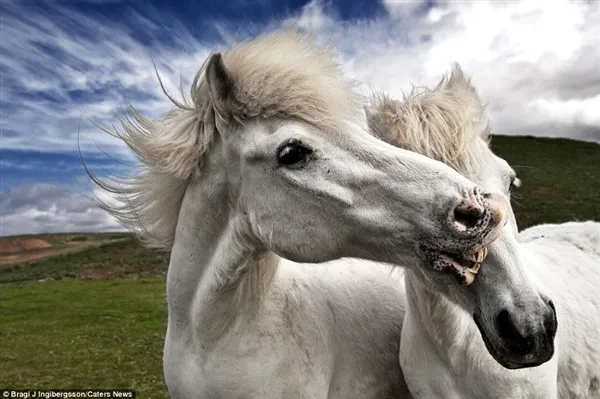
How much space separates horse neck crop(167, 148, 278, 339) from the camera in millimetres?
2670

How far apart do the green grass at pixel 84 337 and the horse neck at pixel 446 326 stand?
2.78 m

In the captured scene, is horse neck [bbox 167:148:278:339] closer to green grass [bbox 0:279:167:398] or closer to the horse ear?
the horse ear

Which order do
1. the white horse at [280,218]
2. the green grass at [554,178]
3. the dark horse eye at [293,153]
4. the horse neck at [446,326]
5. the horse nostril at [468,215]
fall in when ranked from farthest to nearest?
the green grass at [554,178] < the horse neck at [446,326] < the dark horse eye at [293,153] < the white horse at [280,218] < the horse nostril at [468,215]

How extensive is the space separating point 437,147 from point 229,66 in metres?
1.23

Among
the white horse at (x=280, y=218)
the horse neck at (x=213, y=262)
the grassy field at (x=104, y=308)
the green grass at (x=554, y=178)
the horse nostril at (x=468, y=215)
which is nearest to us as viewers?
the horse nostril at (x=468, y=215)

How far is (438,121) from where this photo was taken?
9.05 ft

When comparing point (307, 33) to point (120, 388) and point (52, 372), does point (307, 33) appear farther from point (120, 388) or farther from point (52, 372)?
point (52, 372)

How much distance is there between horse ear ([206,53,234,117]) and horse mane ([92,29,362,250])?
0.02 meters

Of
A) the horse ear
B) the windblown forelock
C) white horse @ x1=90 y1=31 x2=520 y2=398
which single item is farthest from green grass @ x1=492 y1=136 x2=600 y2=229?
the horse ear

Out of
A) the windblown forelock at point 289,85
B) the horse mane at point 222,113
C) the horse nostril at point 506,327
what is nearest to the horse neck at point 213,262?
the horse mane at point 222,113

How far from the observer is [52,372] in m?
10.4

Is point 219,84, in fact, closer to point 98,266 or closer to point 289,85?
point 289,85

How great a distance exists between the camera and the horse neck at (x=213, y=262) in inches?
105

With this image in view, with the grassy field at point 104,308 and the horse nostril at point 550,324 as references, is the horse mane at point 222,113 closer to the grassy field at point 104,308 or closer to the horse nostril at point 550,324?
the grassy field at point 104,308
